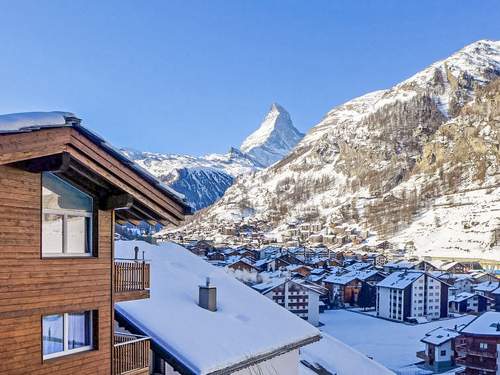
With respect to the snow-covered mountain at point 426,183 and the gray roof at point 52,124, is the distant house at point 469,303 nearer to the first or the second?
the snow-covered mountain at point 426,183

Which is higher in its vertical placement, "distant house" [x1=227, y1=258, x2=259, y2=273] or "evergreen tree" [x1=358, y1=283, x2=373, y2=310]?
"distant house" [x1=227, y1=258, x2=259, y2=273]

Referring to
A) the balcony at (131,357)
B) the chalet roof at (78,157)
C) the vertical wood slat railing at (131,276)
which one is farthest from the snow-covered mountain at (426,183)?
the chalet roof at (78,157)

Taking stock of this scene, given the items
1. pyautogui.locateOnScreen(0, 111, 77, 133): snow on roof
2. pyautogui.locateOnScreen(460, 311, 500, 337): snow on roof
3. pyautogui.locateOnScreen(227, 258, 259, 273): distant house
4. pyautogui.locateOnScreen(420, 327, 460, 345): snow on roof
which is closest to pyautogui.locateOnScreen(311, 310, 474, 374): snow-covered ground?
pyautogui.locateOnScreen(420, 327, 460, 345): snow on roof

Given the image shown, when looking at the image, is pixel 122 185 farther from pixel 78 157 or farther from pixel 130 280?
pixel 130 280

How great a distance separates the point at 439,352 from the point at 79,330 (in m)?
36.0

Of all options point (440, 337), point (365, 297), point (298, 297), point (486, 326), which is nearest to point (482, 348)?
point (486, 326)

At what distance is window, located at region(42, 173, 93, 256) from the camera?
19.9 ft

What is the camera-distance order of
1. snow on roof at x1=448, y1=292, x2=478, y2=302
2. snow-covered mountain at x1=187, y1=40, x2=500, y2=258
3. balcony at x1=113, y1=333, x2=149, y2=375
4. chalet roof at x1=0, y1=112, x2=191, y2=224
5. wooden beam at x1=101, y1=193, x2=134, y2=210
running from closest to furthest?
chalet roof at x1=0, y1=112, x2=191, y2=224 < wooden beam at x1=101, y1=193, x2=134, y2=210 < balcony at x1=113, y1=333, x2=149, y2=375 < snow on roof at x1=448, y1=292, x2=478, y2=302 < snow-covered mountain at x1=187, y1=40, x2=500, y2=258

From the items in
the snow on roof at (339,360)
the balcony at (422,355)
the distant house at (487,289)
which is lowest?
the distant house at (487,289)

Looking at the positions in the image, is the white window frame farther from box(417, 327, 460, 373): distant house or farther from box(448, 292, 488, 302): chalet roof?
box(448, 292, 488, 302): chalet roof

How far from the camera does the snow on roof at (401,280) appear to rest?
5888cm

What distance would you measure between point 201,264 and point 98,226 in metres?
10.5

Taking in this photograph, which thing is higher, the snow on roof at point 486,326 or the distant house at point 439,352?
the snow on roof at point 486,326

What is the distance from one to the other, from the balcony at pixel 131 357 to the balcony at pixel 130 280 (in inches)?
27.4
